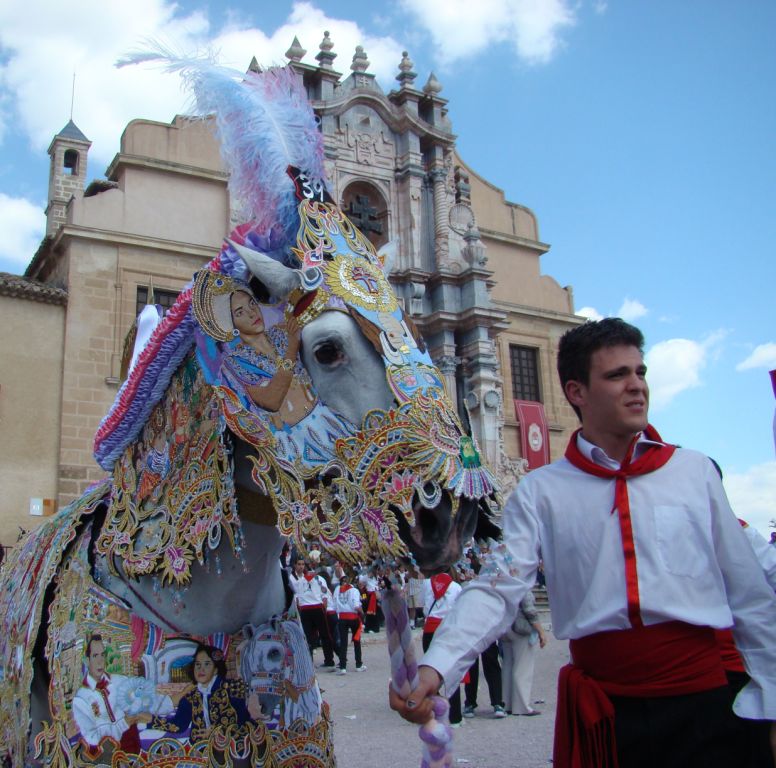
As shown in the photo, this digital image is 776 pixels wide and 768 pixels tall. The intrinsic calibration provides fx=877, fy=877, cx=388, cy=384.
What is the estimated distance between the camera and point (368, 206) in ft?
78.8

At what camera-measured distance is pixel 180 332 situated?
2.91m

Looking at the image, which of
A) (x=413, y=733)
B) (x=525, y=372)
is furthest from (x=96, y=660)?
(x=525, y=372)

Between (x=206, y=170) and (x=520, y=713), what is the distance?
16017mm

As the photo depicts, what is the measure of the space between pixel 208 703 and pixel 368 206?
22.2m

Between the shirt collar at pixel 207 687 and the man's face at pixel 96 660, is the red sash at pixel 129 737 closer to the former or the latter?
the man's face at pixel 96 660

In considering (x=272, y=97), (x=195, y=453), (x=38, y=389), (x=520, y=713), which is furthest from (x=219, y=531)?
(x=38, y=389)

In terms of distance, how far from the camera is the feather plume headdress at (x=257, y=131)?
119 inches

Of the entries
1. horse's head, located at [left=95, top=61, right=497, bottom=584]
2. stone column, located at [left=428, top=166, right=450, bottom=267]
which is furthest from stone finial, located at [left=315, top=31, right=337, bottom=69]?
horse's head, located at [left=95, top=61, right=497, bottom=584]

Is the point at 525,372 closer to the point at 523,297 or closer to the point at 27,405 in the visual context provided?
the point at 523,297

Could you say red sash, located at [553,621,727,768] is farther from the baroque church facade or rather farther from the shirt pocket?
the baroque church facade

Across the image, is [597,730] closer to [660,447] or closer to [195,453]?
[660,447]

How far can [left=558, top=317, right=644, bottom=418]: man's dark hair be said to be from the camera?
2418mm

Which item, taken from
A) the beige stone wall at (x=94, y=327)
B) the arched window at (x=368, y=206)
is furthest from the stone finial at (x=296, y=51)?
the beige stone wall at (x=94, y=327)

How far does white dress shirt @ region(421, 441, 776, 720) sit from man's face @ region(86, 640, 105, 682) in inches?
45.0
